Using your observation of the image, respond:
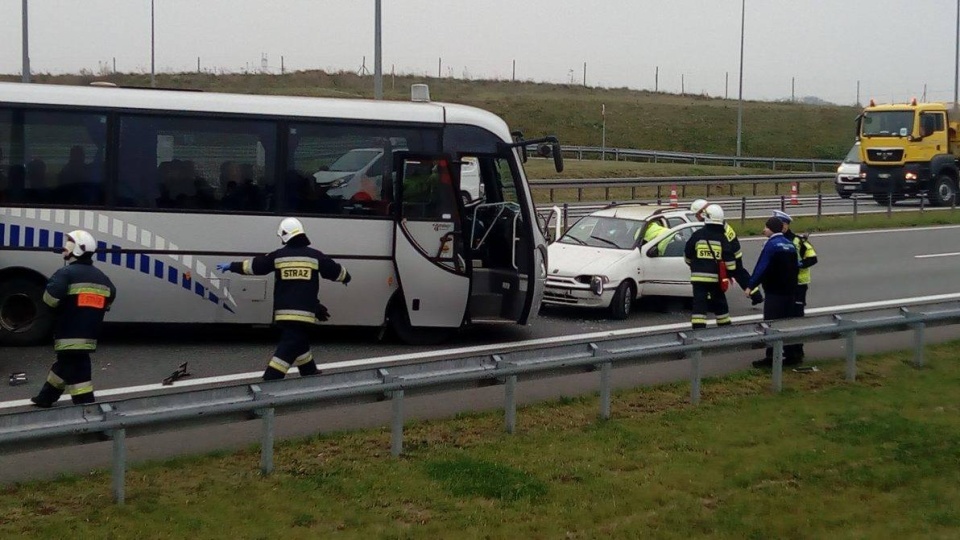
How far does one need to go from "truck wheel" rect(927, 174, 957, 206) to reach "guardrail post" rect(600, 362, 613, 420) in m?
30.6

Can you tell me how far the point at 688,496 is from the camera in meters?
8.16

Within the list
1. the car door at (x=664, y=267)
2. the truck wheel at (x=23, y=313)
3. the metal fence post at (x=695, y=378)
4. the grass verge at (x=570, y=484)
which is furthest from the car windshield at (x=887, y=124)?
the truck wheel at (x=23, y=313)

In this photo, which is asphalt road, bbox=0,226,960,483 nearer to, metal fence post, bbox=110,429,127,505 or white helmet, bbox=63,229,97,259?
metal fence post, bbox=110,429,127,505

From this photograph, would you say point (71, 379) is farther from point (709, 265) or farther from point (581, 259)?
point (581, 259)

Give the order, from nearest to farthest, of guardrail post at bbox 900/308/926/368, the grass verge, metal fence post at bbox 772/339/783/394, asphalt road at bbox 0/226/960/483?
the grass verge → asphalt road at bbox 0/226/960/483 → metal fence post at bbox 772/339/783/394 → guardrail post at bbox 900/308/926/368

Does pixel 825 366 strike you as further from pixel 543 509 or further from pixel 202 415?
pixel 202 415

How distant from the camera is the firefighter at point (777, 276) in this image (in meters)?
13.0

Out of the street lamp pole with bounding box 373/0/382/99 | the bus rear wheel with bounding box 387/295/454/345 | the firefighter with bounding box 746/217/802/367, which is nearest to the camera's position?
the firefighter with bounding box 746/217/802/367

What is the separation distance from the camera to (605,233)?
18.2 metres

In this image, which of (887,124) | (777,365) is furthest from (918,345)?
(887,124)

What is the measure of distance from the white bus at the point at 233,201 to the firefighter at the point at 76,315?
376 cm

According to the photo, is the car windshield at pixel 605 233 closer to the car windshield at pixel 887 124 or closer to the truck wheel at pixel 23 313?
the truck wheel at pixel 23 313

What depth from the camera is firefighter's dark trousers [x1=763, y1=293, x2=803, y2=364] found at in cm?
1326

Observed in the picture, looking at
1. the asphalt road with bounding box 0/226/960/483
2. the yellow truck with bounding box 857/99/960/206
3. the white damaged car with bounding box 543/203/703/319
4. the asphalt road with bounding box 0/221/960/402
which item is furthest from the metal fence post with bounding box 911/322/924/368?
the yellow truck with bounding box 857/99/960/206
